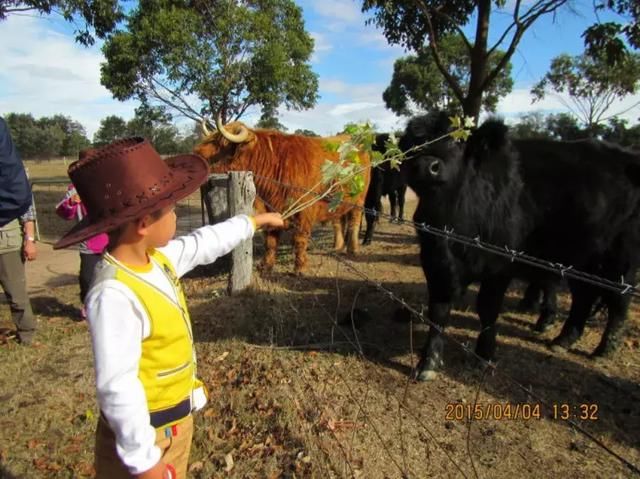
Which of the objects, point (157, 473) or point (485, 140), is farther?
point (485, 140)

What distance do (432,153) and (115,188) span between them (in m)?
2.32

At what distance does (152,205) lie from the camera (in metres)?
1.42

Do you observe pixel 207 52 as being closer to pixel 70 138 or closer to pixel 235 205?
pixel 235 205

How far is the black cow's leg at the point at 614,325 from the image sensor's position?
3.92 metres

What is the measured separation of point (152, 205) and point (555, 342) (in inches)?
154

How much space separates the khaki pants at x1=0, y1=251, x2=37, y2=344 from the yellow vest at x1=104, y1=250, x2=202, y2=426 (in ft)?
10.9

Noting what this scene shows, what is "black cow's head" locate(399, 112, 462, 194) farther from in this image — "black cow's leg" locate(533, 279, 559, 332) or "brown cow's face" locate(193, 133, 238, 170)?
"brown cow's face" locate(193, 133, 238, 170)

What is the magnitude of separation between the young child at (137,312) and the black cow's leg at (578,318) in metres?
3.52

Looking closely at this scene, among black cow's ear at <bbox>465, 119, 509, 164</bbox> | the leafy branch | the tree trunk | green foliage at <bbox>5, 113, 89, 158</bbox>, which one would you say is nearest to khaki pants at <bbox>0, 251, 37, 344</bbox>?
the leafy branch

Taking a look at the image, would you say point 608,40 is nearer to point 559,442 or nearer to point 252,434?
point 559,442

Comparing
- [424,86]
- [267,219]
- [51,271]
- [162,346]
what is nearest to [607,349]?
[267,219]

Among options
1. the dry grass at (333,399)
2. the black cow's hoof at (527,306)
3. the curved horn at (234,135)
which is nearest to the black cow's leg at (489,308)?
the dry grass at (333,399)

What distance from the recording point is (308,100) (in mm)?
19203

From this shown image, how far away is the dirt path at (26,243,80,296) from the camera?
6.58 m
